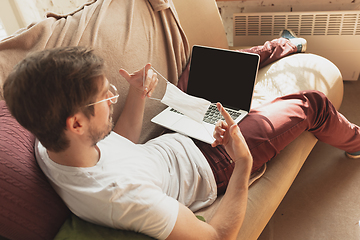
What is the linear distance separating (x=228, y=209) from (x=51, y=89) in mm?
622

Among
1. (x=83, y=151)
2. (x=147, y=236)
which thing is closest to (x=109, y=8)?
(x=83, y=151)

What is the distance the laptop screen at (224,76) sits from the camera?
49.7 inches

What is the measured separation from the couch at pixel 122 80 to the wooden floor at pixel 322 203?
10.2 inches

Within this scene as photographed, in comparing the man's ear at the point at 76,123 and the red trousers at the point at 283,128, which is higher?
the man's ear at the point at 76,123

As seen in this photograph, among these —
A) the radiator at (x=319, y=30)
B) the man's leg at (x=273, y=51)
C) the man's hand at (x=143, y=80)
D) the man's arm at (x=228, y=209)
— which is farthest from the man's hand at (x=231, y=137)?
the radiator at (x=319, y=30)

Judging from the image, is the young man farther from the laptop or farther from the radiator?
the radiator

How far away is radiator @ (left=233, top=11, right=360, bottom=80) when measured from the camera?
1.95 metres

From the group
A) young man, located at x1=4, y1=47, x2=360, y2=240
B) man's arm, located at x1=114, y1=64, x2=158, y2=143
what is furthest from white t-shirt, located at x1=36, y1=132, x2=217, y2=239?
man's arm, located at x1=114, y1=64, x2=158, y2=143

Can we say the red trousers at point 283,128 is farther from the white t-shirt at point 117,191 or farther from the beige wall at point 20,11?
the beige wall at point 20,11

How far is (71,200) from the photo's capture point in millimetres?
809

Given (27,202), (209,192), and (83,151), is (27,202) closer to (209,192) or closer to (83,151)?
(83,151)

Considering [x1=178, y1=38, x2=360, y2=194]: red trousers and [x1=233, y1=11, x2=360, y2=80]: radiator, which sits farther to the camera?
[x1=233, y1=11, x2=360, y2=80]: radiator

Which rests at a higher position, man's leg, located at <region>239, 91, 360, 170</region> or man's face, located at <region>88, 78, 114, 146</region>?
man's face, located at <region>88, 78, 114, 146</region>

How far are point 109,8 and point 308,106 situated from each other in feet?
3.39
